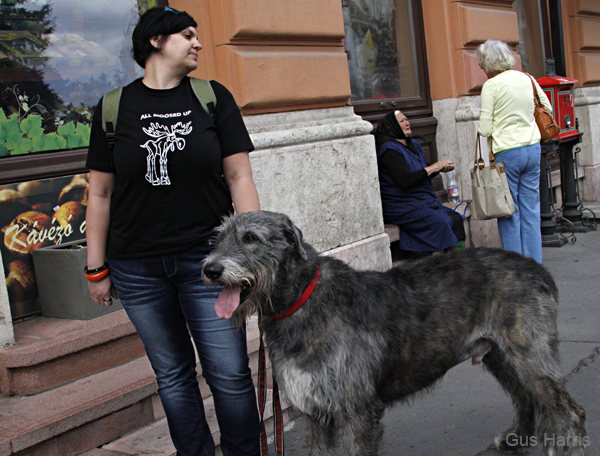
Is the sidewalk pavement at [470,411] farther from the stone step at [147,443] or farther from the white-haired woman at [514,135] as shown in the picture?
the white-haired woman at [514,135]

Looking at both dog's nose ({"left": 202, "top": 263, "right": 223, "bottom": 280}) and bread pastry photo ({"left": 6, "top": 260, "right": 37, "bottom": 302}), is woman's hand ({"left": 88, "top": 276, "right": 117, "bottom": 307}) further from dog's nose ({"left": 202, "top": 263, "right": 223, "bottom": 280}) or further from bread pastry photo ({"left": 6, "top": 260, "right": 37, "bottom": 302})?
bread pastry photo ({"left": 6, "top": 260, "right": 37, "bottom": 302})

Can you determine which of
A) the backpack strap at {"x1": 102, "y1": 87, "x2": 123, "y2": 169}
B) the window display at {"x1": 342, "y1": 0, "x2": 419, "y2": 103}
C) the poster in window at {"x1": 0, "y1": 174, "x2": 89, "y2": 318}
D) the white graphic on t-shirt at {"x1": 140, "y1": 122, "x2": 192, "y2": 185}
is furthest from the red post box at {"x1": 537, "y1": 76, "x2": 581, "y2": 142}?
the backpack strap at {"x1": 102, "y1": 87, "x2": 123, "y2": 169}

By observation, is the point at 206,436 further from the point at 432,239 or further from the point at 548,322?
the point at 432,239

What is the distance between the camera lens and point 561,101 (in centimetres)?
875

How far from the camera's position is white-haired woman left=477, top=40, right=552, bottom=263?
255 inches

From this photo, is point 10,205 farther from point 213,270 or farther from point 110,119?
point 213,270

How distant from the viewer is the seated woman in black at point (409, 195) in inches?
263

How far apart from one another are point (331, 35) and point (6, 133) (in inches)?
122

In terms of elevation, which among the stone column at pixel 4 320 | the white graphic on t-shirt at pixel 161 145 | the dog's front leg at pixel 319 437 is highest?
the white graphic on t-shirt at pixel 161 145

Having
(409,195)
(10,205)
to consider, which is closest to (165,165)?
(10,205)

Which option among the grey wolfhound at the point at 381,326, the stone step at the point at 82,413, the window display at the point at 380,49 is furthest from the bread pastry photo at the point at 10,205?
the window display at the point at 380,49

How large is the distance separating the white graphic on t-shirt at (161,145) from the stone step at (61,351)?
1.75 m

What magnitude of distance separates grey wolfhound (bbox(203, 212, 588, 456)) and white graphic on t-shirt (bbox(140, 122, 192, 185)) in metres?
0.38

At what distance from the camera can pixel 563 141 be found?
8.73 m
